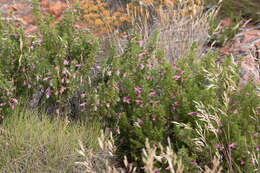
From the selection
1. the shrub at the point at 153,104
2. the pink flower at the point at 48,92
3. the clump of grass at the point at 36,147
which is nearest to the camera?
the clump of grass at the point at 36,147

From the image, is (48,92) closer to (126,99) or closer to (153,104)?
(126,99)

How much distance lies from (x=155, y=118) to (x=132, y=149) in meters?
0.32

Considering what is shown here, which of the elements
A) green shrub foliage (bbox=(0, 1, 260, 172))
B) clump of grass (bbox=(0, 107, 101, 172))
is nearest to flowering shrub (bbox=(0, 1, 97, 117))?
green shrub foliage (bbox=(0, 1, 260, 172))

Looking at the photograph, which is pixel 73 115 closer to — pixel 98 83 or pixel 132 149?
pixel 98 83

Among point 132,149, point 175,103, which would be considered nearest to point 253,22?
point 175,103

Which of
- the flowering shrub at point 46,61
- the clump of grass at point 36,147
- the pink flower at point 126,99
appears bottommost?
the clump of grass at point 36,147

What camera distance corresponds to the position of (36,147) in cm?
198

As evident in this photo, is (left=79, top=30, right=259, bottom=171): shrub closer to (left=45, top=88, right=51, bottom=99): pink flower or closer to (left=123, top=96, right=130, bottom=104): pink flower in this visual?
(left=123, top=96, right=130, bottom=104): pink flower

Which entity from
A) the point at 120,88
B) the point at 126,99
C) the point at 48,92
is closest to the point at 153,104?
the point at 126,99

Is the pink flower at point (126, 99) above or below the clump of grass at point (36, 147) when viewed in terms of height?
above

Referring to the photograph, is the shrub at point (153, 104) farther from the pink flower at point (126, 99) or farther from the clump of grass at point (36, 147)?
the clump of grass at point (36, 147)

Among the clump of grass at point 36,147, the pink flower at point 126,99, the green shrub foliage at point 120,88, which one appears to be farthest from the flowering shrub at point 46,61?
the pink flower at point 126,99

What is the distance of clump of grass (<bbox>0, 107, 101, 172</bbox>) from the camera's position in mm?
1947

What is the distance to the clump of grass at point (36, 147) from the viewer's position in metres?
1.95
